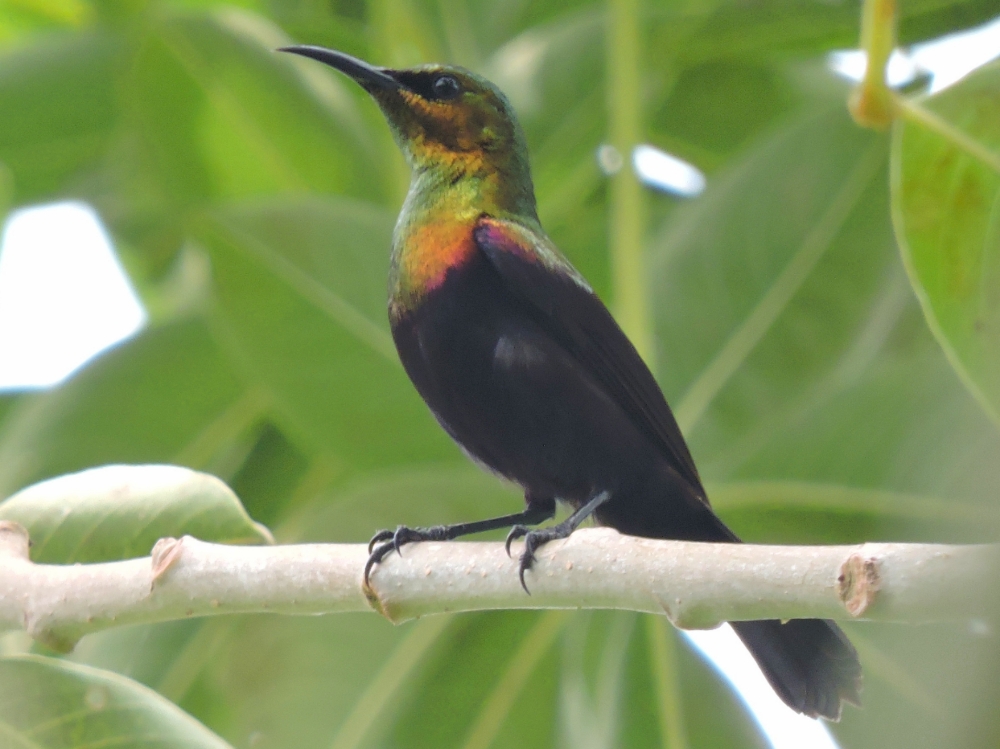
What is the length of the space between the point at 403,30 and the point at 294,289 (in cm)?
97

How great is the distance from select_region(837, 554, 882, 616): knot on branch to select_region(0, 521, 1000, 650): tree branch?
0.03 m

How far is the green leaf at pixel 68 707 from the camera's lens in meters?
1.54

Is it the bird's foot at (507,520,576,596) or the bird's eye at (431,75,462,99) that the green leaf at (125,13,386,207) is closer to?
the bird's eye at (431,75,462,99)

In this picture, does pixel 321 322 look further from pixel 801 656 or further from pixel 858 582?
pixel 858 582

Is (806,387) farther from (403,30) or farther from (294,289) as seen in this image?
(403,30)

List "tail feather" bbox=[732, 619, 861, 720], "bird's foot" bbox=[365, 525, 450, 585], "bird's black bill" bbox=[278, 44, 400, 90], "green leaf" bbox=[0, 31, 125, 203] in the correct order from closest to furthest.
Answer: "bird's foot" bbox=[365, 525, 450, 585] < "tail feather" bbox=[732, 619, 861, 720] < "bird's black bill" bbox=[278, 44, 400, 90] < "green leaf" bbox=[0, 31, 125, 203]

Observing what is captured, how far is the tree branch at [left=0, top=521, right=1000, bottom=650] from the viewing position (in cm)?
130

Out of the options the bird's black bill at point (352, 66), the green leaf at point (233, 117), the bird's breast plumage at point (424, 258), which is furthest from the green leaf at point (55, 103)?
the bird's breast plumage at point (424, 258)

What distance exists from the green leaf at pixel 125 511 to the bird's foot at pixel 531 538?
1.30ft

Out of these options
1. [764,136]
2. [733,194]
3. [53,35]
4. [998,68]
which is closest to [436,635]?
[733,194]

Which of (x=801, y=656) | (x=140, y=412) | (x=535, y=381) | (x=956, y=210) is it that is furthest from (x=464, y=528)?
(x=956, y=210)

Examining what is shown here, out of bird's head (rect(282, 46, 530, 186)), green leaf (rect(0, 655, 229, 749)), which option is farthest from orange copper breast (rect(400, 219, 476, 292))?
green leaf (rect(0, 655, 229, 749))

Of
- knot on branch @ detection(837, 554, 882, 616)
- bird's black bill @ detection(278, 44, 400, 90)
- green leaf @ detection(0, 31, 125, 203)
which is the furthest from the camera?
green leaf @ detection(0, 31, 125, 203)

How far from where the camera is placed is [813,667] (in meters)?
2.19
